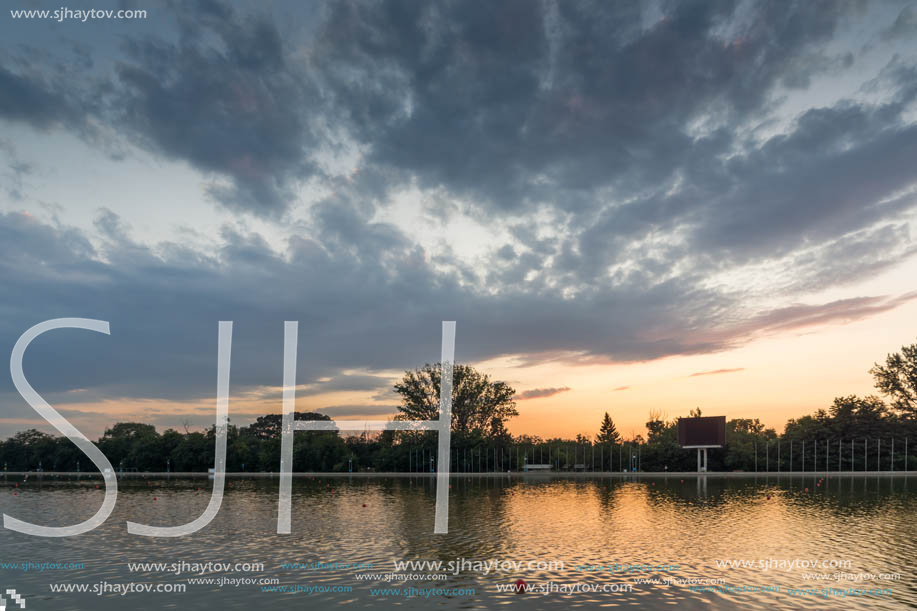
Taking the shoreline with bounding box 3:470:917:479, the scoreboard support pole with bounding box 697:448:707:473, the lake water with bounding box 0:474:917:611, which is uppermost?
the lake water with bounding box 0:474:917:611

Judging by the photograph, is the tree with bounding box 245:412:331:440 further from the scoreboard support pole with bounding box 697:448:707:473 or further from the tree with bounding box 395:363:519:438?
the scoreboard support pole with bounding box 697:448:707:473

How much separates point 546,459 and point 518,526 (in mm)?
82644

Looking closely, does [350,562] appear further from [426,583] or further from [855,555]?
[855,555]

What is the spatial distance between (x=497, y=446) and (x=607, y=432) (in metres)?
39.2

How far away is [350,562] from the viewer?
27.3m

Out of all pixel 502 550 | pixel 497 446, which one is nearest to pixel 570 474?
pixel 497 446

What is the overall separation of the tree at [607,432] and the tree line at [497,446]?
23 centimetres

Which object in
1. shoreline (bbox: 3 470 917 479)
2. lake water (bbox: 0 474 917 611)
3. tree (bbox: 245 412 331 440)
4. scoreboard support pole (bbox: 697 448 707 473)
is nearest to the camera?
lake water (bbox: 0 474 917 611)

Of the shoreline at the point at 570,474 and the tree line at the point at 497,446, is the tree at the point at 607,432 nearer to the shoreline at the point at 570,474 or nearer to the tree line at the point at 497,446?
the tree line at the point at 497,446

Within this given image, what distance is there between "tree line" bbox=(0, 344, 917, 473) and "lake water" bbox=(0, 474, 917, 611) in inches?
1949

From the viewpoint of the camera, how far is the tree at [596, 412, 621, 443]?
457 feet

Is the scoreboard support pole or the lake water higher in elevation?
the lake water

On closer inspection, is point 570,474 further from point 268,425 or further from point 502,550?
point 268,425

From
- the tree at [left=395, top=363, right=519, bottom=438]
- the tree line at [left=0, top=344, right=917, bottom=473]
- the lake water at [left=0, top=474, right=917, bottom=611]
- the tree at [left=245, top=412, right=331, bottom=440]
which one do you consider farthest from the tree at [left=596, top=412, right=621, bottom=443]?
the lake water at [left=0, top=474, right=917, bottom=611]
